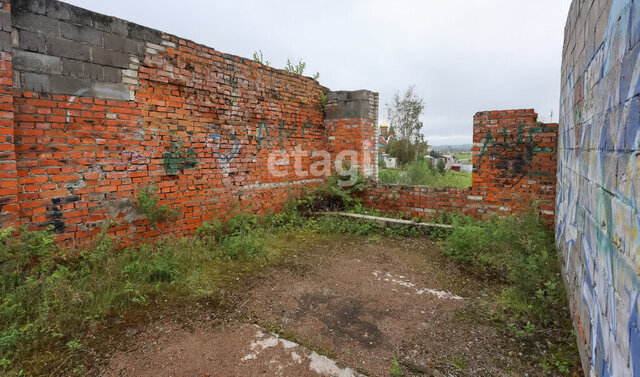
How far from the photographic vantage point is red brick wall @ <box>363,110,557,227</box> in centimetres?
548

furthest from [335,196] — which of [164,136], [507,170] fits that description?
[164,136]

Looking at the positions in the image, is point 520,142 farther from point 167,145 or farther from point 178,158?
point 167,145

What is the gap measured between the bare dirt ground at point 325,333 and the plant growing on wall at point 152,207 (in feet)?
5.62

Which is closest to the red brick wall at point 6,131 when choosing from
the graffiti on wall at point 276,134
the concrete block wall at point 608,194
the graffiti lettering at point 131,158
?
the graffiti lettering at point 131,158

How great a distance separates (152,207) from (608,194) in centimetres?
484

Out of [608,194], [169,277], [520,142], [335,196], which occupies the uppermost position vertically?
[520,142]

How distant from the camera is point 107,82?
405 centimetres

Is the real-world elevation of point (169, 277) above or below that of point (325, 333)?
above

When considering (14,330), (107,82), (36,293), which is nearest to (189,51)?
(107,82)

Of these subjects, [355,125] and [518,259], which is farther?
[355,125]

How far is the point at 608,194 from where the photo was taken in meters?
1.71

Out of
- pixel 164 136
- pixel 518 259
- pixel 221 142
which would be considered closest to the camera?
pixel 518 259

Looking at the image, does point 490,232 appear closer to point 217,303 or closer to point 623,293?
point 623,293

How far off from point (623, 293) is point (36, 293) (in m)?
4.47
